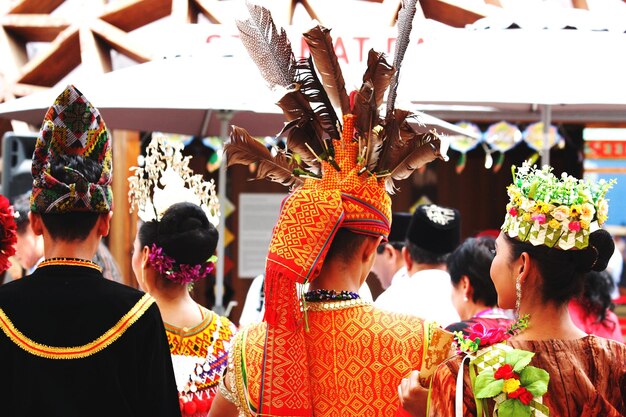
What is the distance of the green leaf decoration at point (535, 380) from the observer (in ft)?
7.43

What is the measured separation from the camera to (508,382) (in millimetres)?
2258

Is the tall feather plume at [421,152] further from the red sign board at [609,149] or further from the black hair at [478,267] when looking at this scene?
the red sign board at [609,149]

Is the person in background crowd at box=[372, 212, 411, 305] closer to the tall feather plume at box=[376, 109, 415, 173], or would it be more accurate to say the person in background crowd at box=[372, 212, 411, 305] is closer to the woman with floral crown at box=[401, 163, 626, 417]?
the tall feather plume at box=[376, 109, 415, 173]

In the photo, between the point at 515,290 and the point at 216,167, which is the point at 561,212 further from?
the point at 216,167

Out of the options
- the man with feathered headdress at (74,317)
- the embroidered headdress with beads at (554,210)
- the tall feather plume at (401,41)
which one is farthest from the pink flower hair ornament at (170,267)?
the embroidered headdress with beads at (554,210)

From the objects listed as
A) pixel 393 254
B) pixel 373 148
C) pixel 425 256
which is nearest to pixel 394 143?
pixel 373 148

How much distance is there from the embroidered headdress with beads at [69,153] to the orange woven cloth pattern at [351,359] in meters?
0.59

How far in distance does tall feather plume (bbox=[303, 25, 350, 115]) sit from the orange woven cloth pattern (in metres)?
0.63

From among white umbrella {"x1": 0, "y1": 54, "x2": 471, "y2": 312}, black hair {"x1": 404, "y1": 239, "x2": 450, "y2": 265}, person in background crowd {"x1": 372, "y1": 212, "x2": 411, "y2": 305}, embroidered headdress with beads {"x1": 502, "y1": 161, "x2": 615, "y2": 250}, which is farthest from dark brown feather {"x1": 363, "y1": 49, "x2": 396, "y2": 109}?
person in background crowd {"x1": 372, "y1": 212, "x2": 411, "y2": 305}

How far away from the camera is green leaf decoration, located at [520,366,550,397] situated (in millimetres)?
2264

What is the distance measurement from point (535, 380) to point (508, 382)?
7 centimetres

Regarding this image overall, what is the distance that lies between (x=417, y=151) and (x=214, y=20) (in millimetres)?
5012

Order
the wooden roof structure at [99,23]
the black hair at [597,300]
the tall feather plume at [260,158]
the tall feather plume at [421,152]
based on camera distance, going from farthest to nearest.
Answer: the wooden roof structure at [99,23], the black hair at [597,300], the tall feather plume at [260,158], the tall feather plume at [421,152]

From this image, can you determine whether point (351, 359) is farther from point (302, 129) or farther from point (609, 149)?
point (609, 149)
